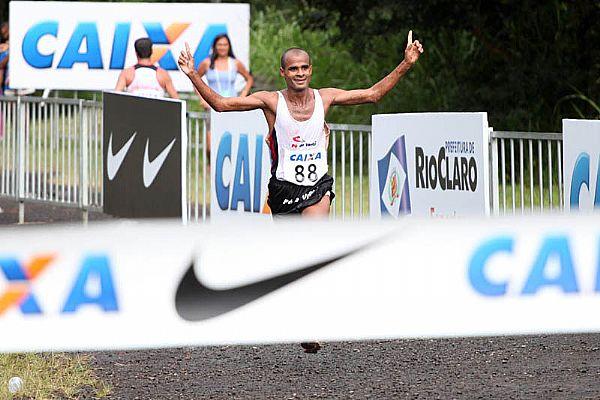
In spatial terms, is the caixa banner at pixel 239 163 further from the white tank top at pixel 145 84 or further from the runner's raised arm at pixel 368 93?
the runner's raised arm at pixel 368 93

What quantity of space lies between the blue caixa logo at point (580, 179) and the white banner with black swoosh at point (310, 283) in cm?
360

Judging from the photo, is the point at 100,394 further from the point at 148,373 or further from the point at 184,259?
the point at 184,259

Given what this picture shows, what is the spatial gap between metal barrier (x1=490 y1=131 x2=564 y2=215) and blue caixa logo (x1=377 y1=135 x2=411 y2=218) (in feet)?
2.45

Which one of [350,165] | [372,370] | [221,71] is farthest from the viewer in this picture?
[221,71]

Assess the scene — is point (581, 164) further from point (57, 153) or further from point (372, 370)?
point (57, 153)

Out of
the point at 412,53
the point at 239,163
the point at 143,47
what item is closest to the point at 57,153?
the point at 143,47

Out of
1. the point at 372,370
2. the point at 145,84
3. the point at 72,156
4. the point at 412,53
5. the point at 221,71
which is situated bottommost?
the point at 372,370

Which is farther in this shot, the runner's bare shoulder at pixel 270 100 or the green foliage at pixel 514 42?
the green foliage at pixel 514 42

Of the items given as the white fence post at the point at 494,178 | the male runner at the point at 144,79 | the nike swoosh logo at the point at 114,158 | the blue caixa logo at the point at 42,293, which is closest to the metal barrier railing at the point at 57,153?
the male runner at the point at 144,79

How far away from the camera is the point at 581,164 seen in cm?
1202

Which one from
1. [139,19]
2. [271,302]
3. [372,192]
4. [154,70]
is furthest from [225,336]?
[139,19]

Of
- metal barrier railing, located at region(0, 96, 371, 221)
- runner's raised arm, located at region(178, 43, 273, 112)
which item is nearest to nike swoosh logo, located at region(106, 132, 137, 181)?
metal barrier railing, located at region(0, 96, 371, 221)

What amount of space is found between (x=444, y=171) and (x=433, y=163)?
153 mm

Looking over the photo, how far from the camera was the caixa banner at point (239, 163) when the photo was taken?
552 inches
